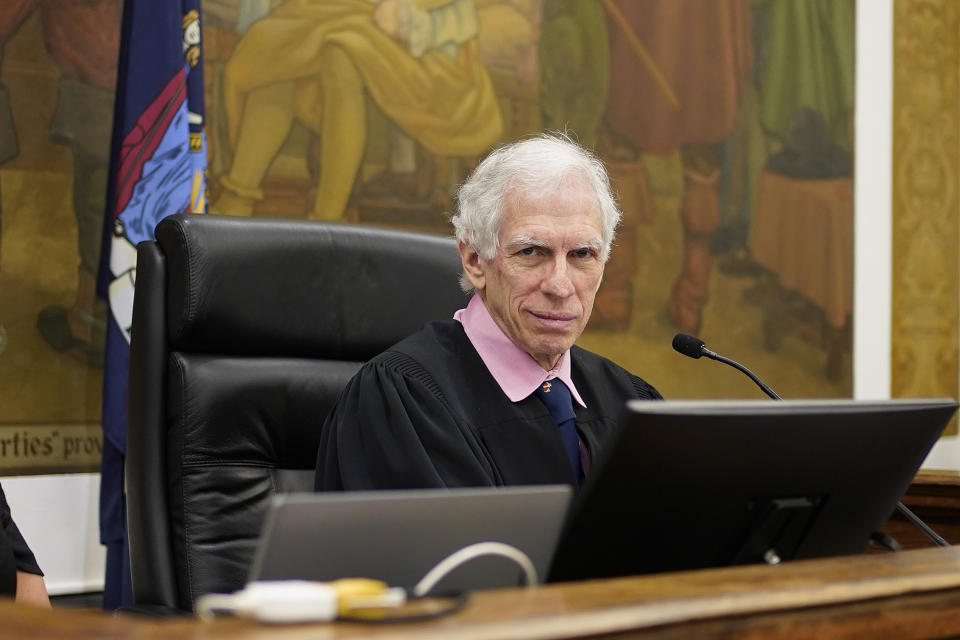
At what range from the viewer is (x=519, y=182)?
205cm

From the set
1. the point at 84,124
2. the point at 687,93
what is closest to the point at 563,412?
the point at 84,124

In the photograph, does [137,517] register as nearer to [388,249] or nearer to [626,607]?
[388,249]

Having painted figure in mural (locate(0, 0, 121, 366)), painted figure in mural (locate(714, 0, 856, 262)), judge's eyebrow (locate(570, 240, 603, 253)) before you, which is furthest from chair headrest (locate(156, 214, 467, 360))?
painted figure in mural (locate(714, 0, 856, 262))

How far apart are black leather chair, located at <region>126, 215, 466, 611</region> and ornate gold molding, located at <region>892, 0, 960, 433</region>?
12.3 feet

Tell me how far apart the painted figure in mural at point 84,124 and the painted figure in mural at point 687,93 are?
6.50 feet

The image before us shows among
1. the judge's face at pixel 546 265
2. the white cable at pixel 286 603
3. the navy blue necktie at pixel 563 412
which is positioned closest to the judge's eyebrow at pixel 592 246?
the judge's face at pixel 546 265

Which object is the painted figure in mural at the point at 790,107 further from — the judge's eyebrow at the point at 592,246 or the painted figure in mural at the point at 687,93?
the judge's eyebrow at the point at 592,246

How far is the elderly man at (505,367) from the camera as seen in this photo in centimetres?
185

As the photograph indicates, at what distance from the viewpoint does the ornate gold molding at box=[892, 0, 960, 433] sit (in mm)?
5410

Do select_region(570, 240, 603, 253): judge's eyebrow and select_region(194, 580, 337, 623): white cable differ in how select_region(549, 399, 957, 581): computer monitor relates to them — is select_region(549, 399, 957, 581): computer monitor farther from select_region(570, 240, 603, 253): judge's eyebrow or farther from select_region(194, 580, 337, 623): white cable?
select_region(570, 240, 603, 253): judge's eyebrow

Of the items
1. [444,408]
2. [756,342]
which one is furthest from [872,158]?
[444,408]

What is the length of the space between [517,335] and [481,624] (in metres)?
1.33

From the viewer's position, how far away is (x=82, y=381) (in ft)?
10.8

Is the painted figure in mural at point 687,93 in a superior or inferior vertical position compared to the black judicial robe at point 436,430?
superior
